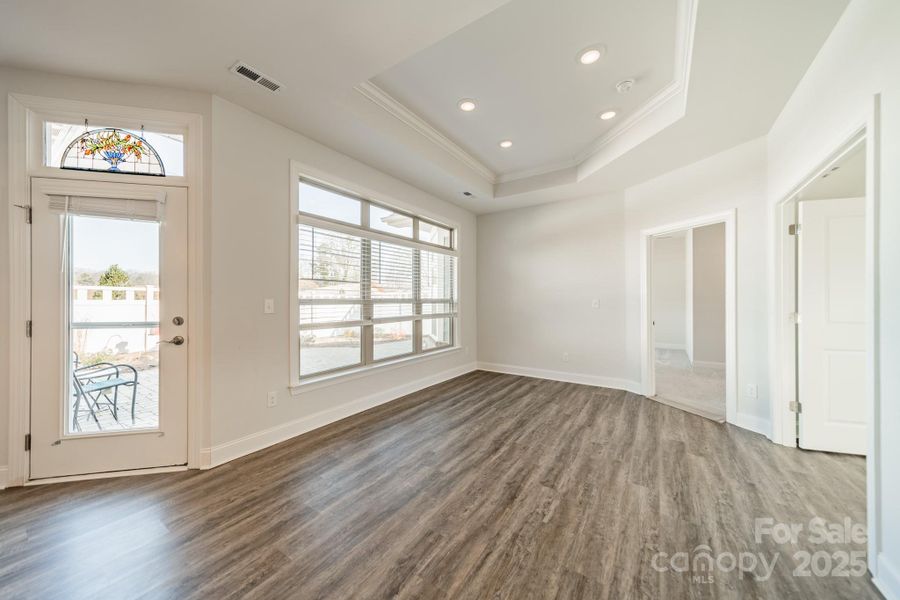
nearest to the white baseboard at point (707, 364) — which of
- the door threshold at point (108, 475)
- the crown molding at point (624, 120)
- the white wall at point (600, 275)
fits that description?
the white wall at point (600, 275)

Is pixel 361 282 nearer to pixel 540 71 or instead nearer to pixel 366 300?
pixel 366 300

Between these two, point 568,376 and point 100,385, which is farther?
point 568,376

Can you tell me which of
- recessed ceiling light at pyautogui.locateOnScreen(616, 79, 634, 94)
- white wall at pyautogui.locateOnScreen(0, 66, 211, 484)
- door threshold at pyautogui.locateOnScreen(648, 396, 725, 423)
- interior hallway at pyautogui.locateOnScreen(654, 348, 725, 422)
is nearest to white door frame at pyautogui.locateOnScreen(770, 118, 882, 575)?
door threshold at pyautogui.locateOnScreen(648, 396, 725, 423)

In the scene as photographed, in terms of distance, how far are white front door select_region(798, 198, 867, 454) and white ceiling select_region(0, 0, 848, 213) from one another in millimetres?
996

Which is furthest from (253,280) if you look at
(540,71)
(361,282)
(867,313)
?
(867,313)

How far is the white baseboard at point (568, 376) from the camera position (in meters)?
4.29

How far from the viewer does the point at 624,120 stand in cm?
319

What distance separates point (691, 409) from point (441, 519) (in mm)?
3186

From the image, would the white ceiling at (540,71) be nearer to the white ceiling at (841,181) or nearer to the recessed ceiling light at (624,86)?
the recessed ceiling light at (624,86)

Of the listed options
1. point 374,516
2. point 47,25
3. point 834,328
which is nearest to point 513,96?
point 47,25

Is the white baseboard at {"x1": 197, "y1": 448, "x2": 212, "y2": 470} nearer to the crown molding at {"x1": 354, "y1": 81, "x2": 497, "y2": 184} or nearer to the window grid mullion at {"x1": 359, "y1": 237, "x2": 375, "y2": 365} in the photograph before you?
the window grid mullion at {"x1": 359, "y1": 237, "x2": 375, "y2": 365}

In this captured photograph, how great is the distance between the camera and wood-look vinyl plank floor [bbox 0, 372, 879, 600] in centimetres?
139

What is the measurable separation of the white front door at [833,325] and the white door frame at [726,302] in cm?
55

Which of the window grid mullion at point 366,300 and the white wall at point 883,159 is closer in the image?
the white wall at point 883,159
